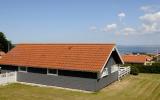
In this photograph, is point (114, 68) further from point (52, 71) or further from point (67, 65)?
point (52, 71)

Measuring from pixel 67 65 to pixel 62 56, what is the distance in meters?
2.16

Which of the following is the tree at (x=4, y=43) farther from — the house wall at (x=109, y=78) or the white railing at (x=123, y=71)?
the house wall at (x=109, y=78)

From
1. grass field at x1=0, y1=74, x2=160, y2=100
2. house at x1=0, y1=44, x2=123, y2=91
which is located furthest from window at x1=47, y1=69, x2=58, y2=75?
grass field at x1=0, y1=74, x2=160, y2=100

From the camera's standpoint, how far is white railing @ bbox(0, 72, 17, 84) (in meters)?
28.4

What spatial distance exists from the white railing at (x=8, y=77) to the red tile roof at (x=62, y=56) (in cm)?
133

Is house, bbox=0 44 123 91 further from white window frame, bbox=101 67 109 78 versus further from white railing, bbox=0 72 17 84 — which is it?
white railing, bbox=0 72 17 84

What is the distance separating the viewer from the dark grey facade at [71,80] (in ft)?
83.5

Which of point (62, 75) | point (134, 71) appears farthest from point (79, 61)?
point (134, 71)

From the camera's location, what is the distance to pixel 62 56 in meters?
28.7

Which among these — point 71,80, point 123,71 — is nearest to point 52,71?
point 71,80

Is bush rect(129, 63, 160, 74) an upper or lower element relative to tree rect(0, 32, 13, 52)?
lower

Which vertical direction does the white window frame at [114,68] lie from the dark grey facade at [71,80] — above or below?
above

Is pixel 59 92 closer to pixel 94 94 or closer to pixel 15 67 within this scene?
pixel 94 94

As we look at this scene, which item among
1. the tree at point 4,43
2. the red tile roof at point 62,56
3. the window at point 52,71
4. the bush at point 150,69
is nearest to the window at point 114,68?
the red tile roof at point 62,56
